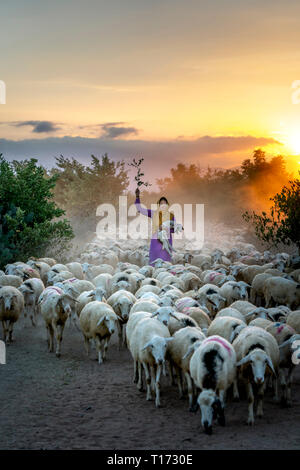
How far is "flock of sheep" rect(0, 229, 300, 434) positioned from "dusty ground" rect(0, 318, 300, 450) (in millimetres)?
259

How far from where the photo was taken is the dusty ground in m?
6.89

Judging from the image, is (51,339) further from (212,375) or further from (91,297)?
(212,375)

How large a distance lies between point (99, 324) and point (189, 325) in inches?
93.6

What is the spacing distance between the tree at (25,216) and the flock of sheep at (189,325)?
12.4 ft

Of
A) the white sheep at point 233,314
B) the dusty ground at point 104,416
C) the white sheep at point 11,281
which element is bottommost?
the dusty ground at point 104,416

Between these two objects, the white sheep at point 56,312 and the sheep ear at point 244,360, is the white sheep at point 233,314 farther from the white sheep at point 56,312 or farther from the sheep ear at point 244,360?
the white sheep at point 56,312

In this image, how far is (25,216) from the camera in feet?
76.2

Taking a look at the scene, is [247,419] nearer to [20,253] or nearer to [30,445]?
[30,445]

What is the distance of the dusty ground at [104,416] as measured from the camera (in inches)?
271

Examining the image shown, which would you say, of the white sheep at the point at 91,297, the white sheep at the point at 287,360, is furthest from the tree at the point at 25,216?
the white sheep at the point at 287,360

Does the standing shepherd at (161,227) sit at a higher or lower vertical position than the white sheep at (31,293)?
higher

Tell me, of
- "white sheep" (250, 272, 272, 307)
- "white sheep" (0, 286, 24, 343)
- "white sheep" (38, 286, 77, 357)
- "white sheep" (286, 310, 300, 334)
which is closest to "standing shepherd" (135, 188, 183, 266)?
"white sheep" (250, 272, 272, 307)

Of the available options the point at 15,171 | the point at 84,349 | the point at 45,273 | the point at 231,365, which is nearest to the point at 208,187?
the point at 15,171

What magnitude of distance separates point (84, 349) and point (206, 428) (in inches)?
234
